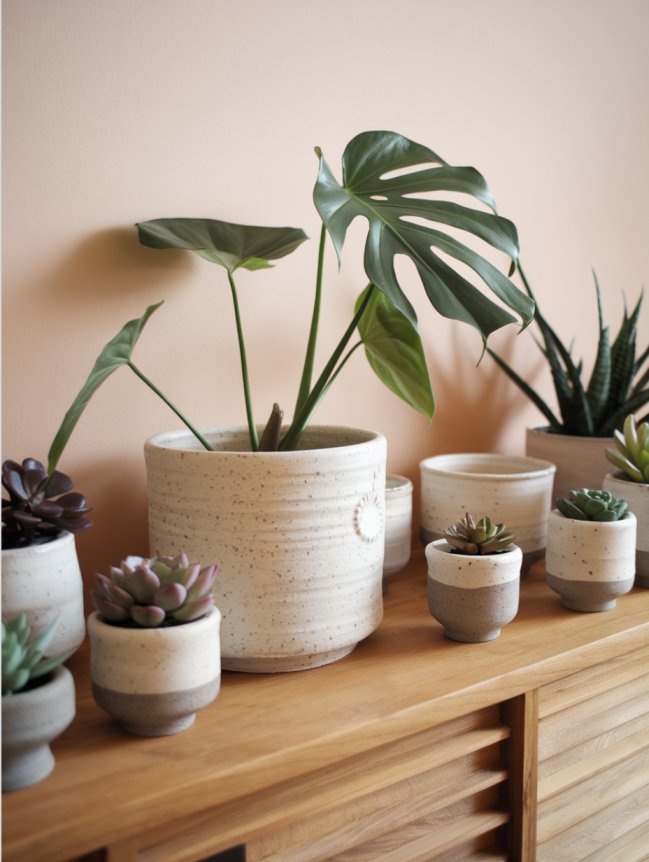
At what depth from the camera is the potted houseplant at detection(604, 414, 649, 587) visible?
3.67 ft

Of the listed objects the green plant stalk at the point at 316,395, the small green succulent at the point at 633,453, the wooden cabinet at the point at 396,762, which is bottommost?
the wooden cabinet at the point at 396,762

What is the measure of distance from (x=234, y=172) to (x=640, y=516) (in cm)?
72

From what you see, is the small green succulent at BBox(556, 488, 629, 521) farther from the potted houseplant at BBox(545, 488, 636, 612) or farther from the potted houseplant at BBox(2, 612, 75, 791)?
the potted houseplant at BBox(2, 612, 75, 791)

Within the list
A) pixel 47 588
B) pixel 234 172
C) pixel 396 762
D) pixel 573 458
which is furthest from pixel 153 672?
pixel 573 458

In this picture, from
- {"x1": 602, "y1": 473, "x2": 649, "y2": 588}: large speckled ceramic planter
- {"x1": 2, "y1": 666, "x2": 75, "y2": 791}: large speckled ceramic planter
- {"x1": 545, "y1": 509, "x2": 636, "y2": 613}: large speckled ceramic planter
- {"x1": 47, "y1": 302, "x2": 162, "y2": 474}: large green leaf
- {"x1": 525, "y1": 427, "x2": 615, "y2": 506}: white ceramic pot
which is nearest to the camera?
{"x1": 2, "y1": 666, "x2": 75, "y2": 791}: large speckled ceramic planter

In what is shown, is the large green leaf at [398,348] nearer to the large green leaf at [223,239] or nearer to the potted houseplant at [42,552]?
the large green leaf at [223,239]

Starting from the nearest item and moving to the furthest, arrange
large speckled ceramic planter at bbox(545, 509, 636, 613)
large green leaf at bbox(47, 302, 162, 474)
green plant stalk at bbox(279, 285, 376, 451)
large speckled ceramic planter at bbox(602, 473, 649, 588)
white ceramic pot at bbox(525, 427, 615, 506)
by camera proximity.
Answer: large green leaf at bbox(47, 302, 162, 474) → green plant stalk at bbox(279, 285, 376, 451) → large speckled ceramic planter at bbox(545, 509, 636, 613) → large speckled ceramic planter at bbox(602, 473, 649, 588) → white ceramic pot at bbox(525, 427, 615, 506)

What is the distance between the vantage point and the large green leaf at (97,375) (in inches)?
29.5

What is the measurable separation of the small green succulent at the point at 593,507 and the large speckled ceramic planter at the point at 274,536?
1.01 ft

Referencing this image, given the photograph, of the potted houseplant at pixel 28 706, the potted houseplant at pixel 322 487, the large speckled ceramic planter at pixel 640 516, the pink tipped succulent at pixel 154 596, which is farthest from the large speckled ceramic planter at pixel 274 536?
the large speckled ceramic planter at pixel 640 516

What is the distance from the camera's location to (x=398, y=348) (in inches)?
40.3

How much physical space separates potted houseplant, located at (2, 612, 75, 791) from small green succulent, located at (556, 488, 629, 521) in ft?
2.13

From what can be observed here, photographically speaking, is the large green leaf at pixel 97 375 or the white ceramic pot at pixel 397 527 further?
the white ceramic pot at pixel 397 527

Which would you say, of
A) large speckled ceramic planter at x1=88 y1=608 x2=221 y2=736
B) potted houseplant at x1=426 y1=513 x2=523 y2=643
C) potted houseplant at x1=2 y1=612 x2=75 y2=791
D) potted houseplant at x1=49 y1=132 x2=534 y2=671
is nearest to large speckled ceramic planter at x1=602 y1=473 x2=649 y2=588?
potted houseplant at x1=426 y1=513 x2=523 y2=643
